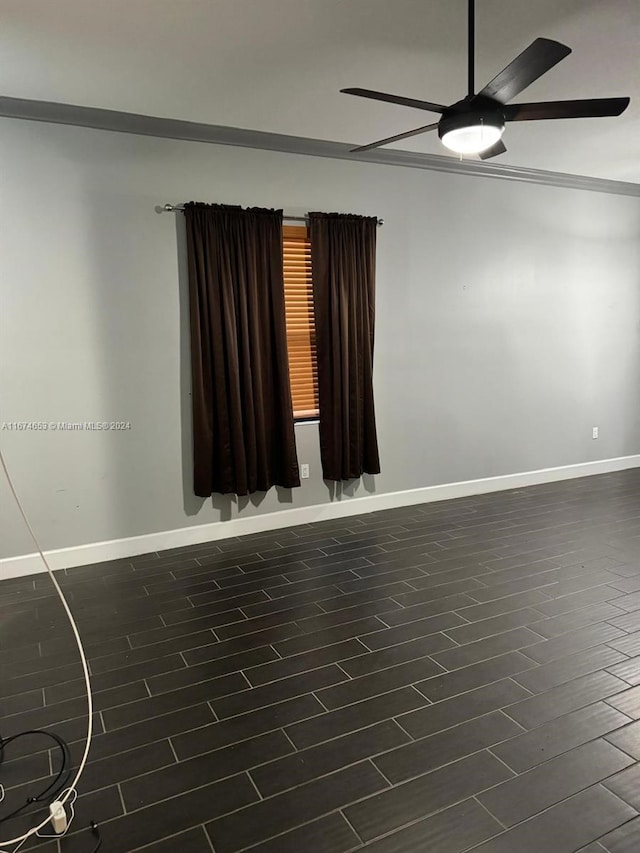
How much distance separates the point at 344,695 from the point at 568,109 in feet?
8.25

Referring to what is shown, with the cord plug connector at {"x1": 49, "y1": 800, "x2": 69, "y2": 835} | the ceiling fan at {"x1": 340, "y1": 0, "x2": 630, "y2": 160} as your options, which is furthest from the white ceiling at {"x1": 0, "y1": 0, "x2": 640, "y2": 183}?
the cord plug connector at {"x1": 49, "y1": 800, "x2": 69, "y2": 835}

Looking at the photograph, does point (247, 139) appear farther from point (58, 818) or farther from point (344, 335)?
point (58, 818)

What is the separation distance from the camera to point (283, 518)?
444 centimetres

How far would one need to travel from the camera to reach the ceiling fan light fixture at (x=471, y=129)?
2.45m

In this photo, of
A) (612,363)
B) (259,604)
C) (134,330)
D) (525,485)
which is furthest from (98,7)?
(612,363)

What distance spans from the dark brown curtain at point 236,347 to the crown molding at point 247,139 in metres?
0.46

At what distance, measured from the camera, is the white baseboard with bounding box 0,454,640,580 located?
3.72 meters

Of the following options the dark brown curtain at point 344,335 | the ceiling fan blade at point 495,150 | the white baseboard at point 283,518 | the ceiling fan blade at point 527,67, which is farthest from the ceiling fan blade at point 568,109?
the white baseboard at point 283,518

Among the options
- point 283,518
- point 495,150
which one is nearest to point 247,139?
point 495,150

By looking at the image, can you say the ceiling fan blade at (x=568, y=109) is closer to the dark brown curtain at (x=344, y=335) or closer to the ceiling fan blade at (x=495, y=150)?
the ceiling fan blade at (x=495, y=150)

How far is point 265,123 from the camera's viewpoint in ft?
12.2

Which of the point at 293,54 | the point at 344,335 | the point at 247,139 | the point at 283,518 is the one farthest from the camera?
the point at 283,518

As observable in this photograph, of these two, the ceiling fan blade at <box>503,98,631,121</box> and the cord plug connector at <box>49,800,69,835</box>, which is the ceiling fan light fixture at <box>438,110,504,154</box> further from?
the cord plug connector at <box>49,800,69,835</box>

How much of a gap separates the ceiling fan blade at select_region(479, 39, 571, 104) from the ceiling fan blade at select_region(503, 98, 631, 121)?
11 cm
